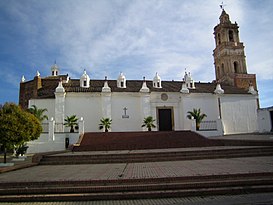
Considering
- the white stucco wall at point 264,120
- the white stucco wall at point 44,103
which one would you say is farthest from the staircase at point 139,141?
the white stucco wall at point 264,120

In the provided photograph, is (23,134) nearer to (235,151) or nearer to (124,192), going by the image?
(124,192)

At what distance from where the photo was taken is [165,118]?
2747 cm

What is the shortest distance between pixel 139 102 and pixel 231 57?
18166 mm

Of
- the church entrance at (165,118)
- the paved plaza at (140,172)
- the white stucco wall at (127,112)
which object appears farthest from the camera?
the church entrance at (165,118)

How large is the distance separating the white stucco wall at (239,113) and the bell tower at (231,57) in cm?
560

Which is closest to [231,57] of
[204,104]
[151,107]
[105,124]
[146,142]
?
[204,104]

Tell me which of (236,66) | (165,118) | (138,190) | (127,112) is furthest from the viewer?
(236,66)

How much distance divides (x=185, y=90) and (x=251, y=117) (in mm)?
9475

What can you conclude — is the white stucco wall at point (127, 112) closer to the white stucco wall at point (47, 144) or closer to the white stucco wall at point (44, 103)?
the white stucco wall at point (47, 144)

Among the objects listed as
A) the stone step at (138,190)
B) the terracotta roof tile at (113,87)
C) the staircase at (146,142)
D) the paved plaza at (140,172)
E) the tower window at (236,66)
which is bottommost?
the stone step at (138,190)

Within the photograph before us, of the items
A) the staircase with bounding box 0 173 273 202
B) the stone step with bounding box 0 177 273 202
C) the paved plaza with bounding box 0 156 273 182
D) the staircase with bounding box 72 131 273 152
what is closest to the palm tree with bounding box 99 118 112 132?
the staircase with bounding box 72 131 273 152

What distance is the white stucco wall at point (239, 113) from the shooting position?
27953 millimetres

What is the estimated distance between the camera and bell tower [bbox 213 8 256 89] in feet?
113

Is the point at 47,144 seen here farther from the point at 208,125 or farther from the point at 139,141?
the point at 208,125
